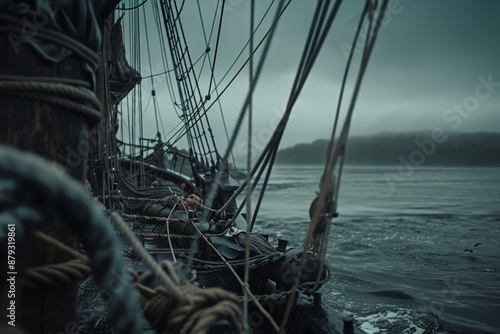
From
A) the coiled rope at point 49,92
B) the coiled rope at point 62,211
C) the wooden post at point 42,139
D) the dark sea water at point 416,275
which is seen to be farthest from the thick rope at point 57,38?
the dark sea water at point 416,275

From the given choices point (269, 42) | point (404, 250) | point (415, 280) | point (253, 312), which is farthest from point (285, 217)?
point (269, 42)

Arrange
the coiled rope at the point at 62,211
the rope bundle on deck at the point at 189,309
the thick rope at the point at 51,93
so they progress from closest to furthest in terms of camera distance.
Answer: the coiled rope at the point at 62,211
the rope bundle on deck at the point at 189,309
the thick rope at the point at 51,93

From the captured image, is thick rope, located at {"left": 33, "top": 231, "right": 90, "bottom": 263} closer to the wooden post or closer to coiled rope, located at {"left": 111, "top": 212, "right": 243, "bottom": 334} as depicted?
the wooden post

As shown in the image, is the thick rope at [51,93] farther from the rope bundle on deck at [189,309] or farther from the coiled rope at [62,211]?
the rope bundle on deck at [189,309]

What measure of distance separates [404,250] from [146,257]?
11585 millimetres

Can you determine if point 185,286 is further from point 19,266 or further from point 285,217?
point 285,217

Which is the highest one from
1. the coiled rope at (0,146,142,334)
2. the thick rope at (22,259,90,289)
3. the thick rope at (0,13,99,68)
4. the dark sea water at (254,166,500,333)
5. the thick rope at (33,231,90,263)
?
the thick rope at (0,13,99,68)

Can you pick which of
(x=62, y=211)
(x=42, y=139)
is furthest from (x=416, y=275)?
(x=62, y=211)

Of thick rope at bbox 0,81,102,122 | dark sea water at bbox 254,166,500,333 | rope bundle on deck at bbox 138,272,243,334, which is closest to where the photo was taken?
rope bundle on deck at bbox 138,272,243,334

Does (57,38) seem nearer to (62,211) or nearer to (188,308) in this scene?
(62,211)

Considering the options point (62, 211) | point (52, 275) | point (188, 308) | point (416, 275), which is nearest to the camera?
point (62, 211)

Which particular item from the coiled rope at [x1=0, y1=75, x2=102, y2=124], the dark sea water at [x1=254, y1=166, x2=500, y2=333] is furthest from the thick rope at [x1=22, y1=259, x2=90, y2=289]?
the dark sea water at [x1=254, y1=166, x2=500, y2=333]

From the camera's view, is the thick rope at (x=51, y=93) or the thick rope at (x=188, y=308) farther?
the thick rope at (x=51, y=93)

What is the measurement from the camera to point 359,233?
14.7 m
